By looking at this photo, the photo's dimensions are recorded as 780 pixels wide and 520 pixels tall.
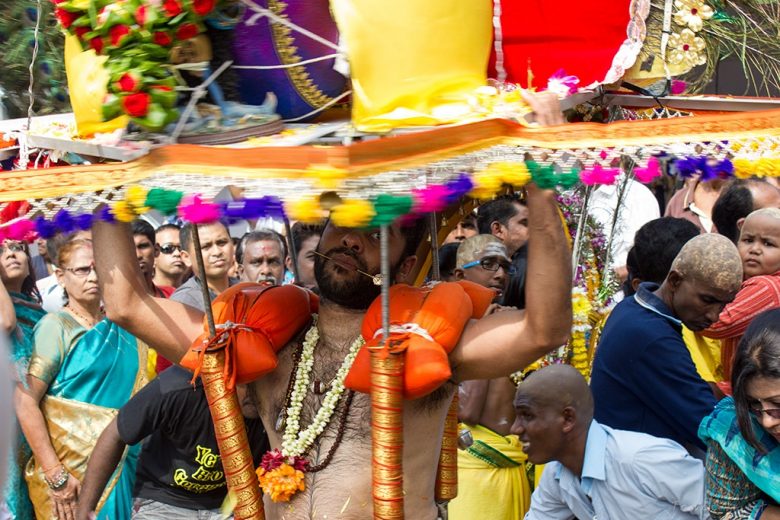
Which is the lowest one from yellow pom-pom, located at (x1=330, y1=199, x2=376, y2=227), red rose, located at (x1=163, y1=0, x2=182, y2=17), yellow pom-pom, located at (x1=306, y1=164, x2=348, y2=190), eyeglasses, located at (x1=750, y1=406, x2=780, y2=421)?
eyeglasses, located at (x1=750, y1=406, x2=780, y2=421)

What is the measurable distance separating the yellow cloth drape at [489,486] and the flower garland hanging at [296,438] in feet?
5.24

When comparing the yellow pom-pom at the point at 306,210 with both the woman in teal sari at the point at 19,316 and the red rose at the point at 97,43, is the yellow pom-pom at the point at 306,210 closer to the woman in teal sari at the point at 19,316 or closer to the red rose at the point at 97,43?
the red rose at the point at 97,43

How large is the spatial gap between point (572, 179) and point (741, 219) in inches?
130

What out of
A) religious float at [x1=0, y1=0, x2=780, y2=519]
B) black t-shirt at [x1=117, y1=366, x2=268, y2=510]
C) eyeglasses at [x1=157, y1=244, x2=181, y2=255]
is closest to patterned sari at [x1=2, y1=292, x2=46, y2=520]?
eyeglasses at [x1=157, y1=244, x2=181, y2=255]

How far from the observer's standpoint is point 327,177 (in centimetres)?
263

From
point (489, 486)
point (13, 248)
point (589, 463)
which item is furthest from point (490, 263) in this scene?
point (13, 248)

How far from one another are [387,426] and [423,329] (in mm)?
297

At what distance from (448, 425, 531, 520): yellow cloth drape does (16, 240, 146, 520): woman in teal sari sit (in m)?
1.53

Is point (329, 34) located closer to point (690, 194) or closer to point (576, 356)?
point (576, 356)

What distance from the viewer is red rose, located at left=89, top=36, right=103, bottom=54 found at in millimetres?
3043

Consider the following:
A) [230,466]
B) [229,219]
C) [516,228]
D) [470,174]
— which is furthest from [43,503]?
[470,174]

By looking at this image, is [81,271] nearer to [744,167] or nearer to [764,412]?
[764,412]

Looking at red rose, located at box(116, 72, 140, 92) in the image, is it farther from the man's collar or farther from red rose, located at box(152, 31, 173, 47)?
the man's collar

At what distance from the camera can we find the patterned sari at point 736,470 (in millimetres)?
3248
